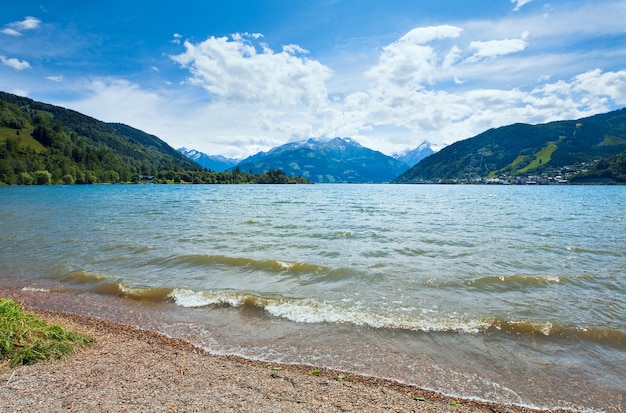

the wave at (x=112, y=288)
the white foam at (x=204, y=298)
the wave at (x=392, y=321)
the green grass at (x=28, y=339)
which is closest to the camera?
the green grass at (x=28, y=339)

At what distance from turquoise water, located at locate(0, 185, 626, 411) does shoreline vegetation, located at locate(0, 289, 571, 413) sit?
0.78 m

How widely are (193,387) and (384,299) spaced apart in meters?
8.53

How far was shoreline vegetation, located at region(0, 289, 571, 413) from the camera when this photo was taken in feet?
20.4

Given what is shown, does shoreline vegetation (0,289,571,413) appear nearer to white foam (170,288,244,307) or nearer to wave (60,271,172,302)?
white foam (170,288,244,307)

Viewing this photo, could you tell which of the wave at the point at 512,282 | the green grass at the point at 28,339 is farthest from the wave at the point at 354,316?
the green grass at the point at 28,339

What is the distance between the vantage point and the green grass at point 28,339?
7848 millimetres

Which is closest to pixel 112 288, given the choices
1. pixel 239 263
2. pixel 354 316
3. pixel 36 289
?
pixel 36 289

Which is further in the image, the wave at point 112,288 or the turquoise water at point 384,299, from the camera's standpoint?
the wave at point 112,288

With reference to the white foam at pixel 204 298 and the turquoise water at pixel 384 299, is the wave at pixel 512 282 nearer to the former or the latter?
the turquoise water at pixel 384 299

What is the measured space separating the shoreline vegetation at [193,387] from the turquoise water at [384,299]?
78 cm

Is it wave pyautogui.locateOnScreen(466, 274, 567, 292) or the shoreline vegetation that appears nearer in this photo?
the shoreline vegetation

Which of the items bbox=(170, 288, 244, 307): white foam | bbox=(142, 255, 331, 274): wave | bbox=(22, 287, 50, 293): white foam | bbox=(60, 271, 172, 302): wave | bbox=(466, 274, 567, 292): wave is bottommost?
bbox=(22, 287, 50, 293): white foam

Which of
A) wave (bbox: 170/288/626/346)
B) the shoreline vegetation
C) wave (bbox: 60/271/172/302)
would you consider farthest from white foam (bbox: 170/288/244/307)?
the shoreline vegetation

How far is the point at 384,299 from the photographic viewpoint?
1339cm
